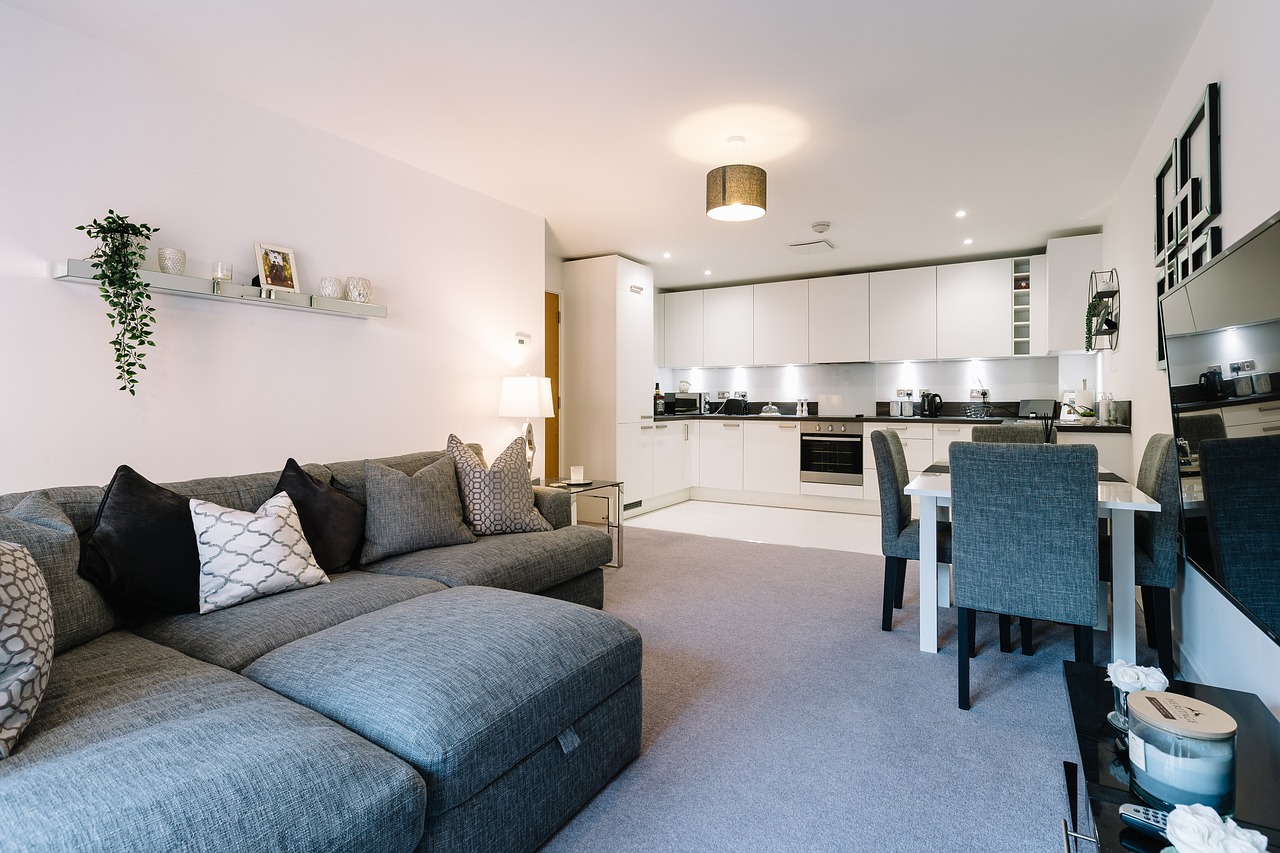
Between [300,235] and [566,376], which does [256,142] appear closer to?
[300,235]

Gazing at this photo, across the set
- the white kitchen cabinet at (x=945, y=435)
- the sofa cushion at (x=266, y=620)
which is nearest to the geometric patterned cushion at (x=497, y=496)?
the sofa cushion at (x=266, y=620)

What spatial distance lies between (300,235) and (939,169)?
3596 millimetres

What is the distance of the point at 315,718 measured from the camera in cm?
140

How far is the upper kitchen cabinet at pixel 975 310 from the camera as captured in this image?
5812 millimetres

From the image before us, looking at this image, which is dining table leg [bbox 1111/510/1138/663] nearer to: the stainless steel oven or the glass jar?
the glass jar

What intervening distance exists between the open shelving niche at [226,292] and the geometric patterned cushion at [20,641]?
1323 mm

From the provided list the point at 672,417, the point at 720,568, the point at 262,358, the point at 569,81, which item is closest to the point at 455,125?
the point at 569,81

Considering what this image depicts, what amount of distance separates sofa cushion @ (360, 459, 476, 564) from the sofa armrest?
53cm

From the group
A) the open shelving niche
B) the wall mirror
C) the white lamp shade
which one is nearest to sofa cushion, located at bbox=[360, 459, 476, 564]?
the open shelving niche

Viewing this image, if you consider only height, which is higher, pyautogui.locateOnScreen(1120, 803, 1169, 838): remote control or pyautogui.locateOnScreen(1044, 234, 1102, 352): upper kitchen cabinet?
pyautogui.locateOnScreen(1044, 234, 1102, 352): upper kitchen cabinet

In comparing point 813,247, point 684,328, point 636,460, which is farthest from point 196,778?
point 684,328

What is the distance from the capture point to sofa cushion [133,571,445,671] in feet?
6.08

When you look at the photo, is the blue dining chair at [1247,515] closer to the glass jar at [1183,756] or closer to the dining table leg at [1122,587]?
the glass jar at [1183,756]

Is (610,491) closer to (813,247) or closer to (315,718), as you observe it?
(813,247)
